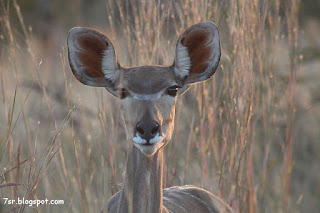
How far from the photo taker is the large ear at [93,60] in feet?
10.9

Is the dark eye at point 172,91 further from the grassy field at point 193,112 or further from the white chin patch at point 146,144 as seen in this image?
the grassy field at point 193,112

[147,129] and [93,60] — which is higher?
[93,60]

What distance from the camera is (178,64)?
11.1 feet

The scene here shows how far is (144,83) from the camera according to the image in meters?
3.22

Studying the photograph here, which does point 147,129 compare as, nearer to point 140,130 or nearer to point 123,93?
point 140,130

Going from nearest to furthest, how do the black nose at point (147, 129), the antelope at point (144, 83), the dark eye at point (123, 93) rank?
1. the black nose at point (147, 129)
2. the antelope at point (144, 83)
3. the dark eye at point (123, 93)

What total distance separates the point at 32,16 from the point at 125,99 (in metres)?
13.2

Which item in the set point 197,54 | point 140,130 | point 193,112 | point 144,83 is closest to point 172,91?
point 144,83

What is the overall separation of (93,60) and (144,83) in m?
0.34

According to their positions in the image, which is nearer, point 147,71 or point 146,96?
point 146,96

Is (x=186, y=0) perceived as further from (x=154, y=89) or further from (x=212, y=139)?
(x=154, y=89)

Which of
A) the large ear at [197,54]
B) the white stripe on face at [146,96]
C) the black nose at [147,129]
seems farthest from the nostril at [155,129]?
the large ear at [197,54]

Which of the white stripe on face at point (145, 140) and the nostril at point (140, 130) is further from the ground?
the nostril at point (140, 130)

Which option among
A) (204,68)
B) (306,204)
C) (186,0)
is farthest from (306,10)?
(204,68)
